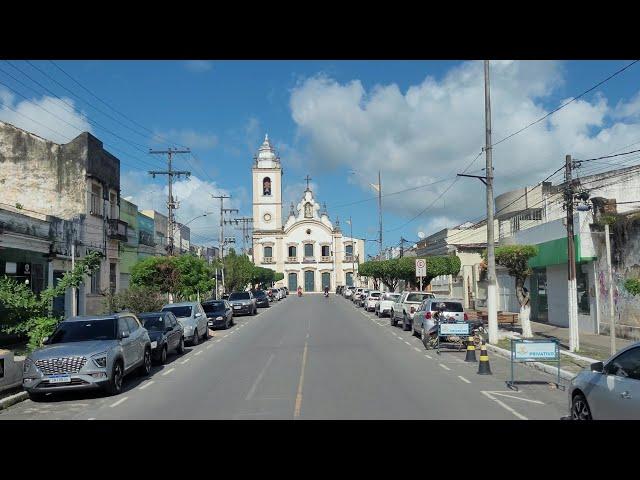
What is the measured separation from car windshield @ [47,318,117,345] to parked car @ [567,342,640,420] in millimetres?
9526

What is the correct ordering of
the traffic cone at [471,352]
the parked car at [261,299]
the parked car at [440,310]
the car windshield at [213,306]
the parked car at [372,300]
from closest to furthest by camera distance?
the traffic cone at [471,352] < the parked car at [440,310] < the car windshield at [213,306] < the parked car at [372,300] < the parked car at [261,299]

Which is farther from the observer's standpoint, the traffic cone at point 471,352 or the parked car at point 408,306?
the parked car at point 408,306

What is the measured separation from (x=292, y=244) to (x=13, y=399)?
326ft

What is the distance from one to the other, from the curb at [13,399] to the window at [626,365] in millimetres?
10501

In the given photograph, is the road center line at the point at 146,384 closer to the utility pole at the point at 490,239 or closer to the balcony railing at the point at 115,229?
the utility pole at the point at 490,239

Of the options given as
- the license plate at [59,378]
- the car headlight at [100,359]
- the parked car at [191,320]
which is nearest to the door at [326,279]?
the parked car at [191,320]

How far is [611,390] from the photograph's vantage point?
26.9 feet

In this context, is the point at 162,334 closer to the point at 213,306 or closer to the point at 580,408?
the point at 580,408

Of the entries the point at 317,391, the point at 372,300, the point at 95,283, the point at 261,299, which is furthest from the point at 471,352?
the point at 261,299

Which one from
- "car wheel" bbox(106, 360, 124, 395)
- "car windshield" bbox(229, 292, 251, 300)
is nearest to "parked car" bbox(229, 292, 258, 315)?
"car windshield" bbox(229, 292, 251, 300)

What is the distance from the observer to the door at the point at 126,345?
14.4 meters

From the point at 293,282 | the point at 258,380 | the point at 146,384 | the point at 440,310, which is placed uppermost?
the point at 293,282

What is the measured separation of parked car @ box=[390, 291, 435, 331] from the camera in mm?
29891

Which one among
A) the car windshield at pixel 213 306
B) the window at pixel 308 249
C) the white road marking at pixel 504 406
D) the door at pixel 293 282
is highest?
the window at pixel 308 249
